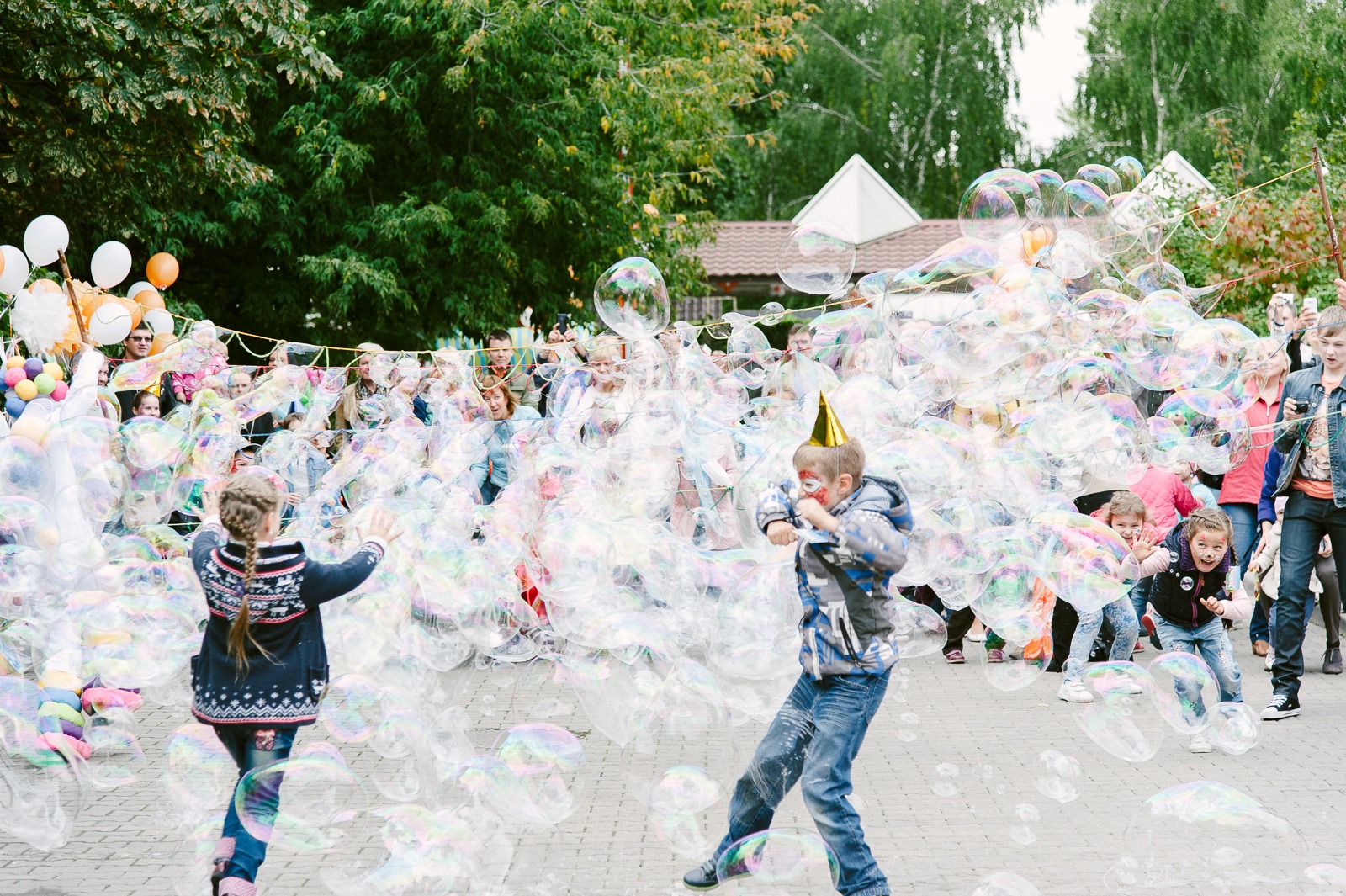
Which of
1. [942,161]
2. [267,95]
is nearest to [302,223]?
[267,95]

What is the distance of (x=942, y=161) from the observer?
3753cm

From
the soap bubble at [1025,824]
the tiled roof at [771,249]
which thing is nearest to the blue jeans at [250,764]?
the soap bubble at [1025,824]

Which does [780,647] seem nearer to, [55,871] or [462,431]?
[55,871]

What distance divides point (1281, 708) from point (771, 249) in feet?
92.0

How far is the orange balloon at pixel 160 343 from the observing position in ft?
29.8

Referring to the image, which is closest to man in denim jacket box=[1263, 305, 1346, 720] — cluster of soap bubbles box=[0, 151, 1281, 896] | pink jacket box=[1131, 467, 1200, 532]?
cluster of soap bubbles box=[0, 151, 1281, 896]

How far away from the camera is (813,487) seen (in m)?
4.17

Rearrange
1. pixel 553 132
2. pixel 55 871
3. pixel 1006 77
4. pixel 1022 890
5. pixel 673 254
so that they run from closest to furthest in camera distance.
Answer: pixel 1022 890 → pixel 55 871 → pixel 553 132 → pixel 673 254 → pixel 1006 77

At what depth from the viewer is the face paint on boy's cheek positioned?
164 inches

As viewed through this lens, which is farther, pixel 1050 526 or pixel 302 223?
pixel 302 223

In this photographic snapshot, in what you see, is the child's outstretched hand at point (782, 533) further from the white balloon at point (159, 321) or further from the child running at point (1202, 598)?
the white balloon at point (159, 321)

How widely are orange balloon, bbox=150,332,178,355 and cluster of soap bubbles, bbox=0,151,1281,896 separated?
24 cm

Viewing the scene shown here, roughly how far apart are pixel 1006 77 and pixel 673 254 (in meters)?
19.8

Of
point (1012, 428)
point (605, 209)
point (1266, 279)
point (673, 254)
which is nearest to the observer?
point (1012, 428)
